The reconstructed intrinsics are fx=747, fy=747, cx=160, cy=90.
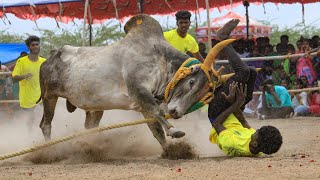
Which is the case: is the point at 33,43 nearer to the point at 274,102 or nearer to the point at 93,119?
the point at 93,119

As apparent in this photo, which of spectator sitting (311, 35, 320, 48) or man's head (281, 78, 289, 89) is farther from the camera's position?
spectator sitting (311, 35, 320, 48)

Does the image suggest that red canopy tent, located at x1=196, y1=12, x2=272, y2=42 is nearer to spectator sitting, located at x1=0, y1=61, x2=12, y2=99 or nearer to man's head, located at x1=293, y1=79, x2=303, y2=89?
man's head, located at x1=293, y1=79, x2=303, y2=89

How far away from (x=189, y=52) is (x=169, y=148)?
2.27 metres

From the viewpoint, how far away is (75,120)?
31.2 feet

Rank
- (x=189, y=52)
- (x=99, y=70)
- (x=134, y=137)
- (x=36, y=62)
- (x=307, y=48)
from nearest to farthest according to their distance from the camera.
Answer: (x=99, y=70), (x=134, y=137), (x=189, y=52), (x=36, y=62), (x=307, y=48)

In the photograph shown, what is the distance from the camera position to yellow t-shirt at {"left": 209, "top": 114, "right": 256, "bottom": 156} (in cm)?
621

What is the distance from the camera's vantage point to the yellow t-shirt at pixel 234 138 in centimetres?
621

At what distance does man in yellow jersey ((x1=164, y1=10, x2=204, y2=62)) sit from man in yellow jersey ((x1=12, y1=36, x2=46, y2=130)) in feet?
5.98

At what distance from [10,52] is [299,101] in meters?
7.27

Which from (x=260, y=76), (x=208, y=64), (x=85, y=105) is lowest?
(x=260, y=76)

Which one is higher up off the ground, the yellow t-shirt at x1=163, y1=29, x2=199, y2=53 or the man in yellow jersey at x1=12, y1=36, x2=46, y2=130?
the yellow t-shirt at x1=163, y1=29, x2=199, y2=53

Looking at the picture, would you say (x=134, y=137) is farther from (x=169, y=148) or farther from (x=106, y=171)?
(x=106, y=171)

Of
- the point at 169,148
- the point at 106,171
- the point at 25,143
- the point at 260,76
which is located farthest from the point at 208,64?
the point at 260,76

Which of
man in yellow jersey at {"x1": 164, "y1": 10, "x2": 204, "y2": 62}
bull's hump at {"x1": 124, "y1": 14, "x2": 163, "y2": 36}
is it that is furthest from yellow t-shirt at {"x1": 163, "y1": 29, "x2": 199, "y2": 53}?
bull's hump at {"x1": 124, "y1": 14, "x2": 163, "y2": 36}
